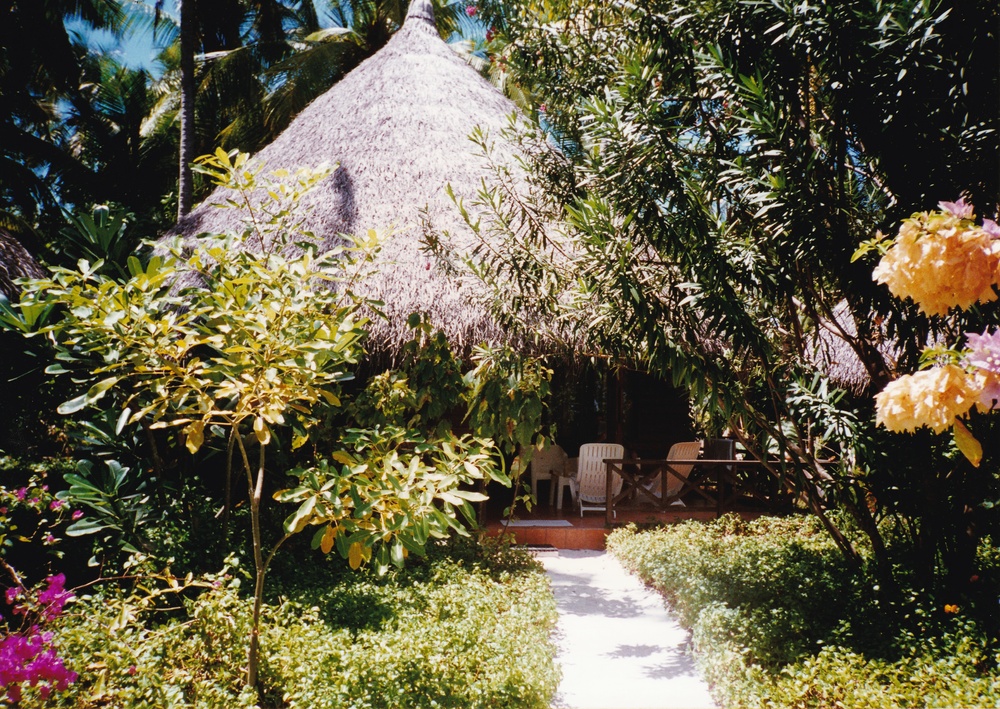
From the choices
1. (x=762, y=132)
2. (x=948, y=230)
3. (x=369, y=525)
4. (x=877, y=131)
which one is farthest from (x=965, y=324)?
(x=369, y=525)

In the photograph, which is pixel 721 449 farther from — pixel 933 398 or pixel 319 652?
pixel 933 398

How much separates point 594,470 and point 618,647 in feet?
11.5

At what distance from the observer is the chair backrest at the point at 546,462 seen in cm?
849

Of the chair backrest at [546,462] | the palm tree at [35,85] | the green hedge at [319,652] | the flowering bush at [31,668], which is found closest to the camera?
the flowering bush at [31,668]

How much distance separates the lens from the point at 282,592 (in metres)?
4.28

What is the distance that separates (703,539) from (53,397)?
7.83m

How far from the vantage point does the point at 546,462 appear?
8664mm

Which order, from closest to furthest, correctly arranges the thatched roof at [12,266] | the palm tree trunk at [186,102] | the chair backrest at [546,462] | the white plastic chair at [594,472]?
the thatched roof at [12,266] → the white plastic chair at [594,472] → the chair backrest at [546,462] → the palm tree trunk at [186,102]

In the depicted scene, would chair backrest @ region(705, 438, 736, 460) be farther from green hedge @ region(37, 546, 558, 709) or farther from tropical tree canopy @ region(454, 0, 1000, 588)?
green hedge @ region(37, 546, 558, 709)

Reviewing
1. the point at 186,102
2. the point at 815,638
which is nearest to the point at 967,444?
the point at 815,638

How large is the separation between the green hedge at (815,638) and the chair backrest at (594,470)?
237cm

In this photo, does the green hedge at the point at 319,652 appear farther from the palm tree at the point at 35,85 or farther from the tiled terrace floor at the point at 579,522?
the palm tree at the point at 35,85

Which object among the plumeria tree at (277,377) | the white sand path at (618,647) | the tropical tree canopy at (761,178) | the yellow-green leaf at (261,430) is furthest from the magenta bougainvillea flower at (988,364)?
the white sand path at (618,647)

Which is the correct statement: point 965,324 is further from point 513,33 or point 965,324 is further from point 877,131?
point 513,33
